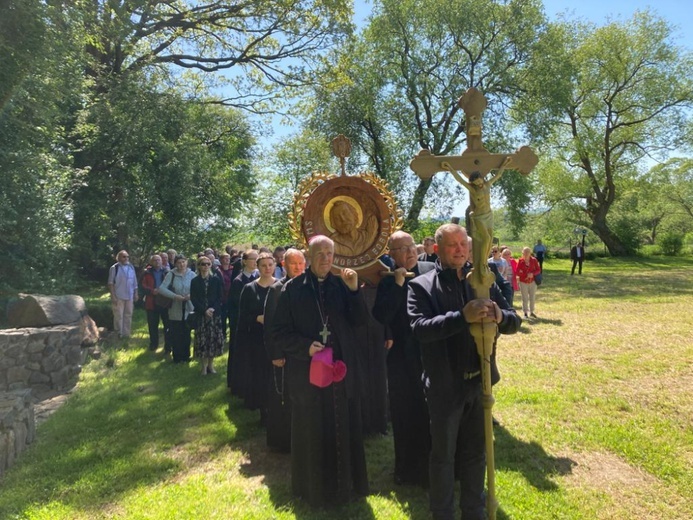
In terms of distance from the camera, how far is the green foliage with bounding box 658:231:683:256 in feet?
120

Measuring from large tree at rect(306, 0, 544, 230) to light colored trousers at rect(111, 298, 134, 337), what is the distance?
12835 millimetres

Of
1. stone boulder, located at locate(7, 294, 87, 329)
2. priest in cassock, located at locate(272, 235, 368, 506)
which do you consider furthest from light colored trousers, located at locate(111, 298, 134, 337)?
priest in cassock, located at locate(272, 235, 368, 506)

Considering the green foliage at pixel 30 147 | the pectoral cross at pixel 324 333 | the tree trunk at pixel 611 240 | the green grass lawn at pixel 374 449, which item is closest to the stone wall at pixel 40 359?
the green grass lawn at pixel 374 449

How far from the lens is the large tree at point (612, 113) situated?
2766 cm

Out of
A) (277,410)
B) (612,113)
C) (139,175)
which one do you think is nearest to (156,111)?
(139,175)

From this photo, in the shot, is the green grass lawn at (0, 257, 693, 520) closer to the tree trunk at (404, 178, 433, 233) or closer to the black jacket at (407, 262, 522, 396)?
the black jacket at (407, 262, 522, 396)

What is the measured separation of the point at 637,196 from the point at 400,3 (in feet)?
82.0

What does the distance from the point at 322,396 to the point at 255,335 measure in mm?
2341

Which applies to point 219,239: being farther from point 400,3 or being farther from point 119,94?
point 400,3

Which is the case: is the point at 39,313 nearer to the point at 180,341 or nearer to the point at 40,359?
the point at 40,359

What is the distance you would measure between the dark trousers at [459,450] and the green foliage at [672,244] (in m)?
40.8

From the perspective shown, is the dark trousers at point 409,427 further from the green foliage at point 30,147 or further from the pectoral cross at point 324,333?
the green foliage at point 30,147

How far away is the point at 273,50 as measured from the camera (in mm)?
17750

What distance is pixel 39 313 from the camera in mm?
8414
